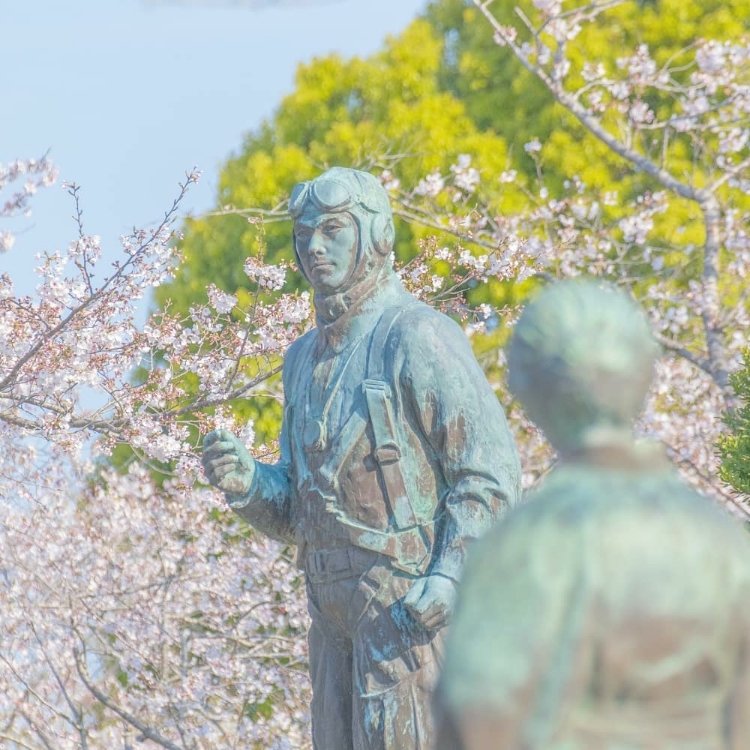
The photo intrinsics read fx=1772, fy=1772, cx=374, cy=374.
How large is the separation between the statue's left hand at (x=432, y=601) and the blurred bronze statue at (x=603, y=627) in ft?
7.40

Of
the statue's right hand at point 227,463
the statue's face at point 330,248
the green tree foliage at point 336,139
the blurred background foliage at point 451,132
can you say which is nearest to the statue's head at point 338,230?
the statue's face at point 330,248

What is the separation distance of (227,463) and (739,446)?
3666mm

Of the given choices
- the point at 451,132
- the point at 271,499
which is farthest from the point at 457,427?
the point at 451,132

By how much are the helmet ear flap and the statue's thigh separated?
0.94 meters

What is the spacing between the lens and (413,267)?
945cm

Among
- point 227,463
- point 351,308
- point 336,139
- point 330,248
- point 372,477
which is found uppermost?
point 336,139

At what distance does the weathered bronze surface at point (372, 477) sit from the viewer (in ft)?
15.3

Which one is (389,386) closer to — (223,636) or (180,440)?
(180,440)

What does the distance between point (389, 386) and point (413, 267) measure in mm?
4725

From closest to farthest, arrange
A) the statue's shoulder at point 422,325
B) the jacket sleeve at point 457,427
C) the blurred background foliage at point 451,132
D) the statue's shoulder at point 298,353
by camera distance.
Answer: the jacket sleeve at point 457,427 < the statue's shoulder at point 422,325 < the statue's shoulder at point 298,353 < the blurred background foliage at point 451,132

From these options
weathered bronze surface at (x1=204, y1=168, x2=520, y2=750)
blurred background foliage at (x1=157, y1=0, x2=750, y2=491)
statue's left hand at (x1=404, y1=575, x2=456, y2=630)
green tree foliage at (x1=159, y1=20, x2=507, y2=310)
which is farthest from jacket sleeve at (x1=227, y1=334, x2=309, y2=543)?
green tree foliage at (x1=159, y1=20, x2=507, y2=310)

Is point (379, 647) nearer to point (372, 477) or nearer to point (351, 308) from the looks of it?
point (372, 477)

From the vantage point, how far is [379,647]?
471 cm

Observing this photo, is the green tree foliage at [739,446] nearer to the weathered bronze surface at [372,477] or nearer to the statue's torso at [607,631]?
the weathered bronze surface at [372,477]
